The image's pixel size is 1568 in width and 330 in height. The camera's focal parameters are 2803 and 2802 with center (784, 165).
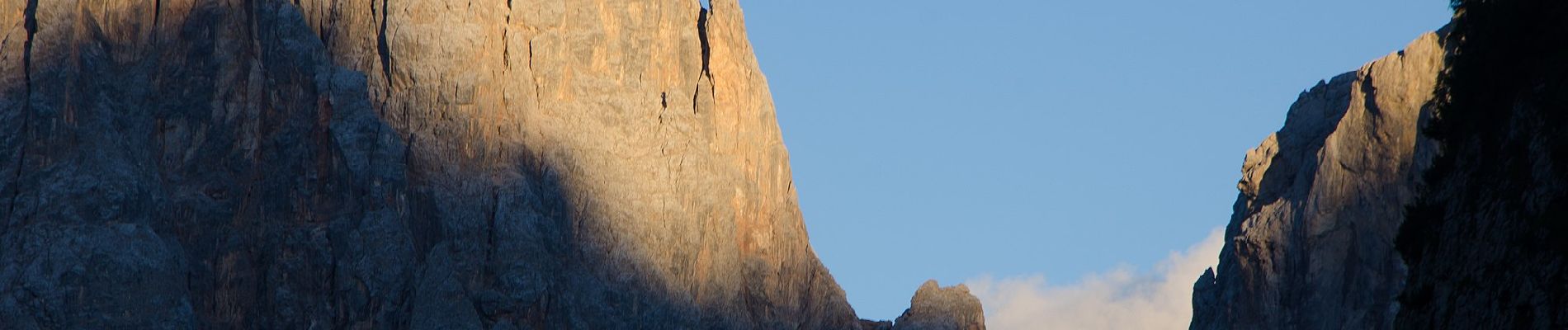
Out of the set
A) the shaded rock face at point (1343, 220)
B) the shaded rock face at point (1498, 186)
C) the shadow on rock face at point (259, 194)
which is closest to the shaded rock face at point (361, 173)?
the shadow on rock face at point (259, 194)

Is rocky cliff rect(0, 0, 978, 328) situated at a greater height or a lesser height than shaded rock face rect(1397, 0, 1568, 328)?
greater

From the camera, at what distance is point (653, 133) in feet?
447

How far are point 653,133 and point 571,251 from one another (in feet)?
30.8

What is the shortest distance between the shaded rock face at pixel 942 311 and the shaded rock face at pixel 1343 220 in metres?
31.2

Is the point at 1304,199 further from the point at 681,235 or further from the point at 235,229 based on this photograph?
the point at 235,229

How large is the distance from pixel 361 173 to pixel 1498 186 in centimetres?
8147

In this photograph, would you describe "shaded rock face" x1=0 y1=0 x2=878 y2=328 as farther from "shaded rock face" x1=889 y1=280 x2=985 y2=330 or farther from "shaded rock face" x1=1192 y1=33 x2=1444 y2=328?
"shaded rock face" x1=1192 y1=33 x2=1444 y2=328

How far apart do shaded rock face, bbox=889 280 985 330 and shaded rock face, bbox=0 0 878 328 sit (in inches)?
421

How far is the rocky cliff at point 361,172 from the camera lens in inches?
4756

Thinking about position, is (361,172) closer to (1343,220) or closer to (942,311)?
(942,311)

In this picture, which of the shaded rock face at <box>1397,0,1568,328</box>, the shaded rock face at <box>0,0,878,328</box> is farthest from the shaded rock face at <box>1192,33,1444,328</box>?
the shaded rock face at <box>1397,0,1568,328</box>

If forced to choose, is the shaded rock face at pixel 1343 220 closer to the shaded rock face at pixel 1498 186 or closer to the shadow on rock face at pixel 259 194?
the shadow on rock face at pixel 259 194

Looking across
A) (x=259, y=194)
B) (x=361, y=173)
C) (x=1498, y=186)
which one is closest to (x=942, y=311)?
(x=361, y=173)

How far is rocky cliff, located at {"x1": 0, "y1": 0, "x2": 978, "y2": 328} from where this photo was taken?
120812 mm
